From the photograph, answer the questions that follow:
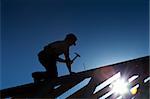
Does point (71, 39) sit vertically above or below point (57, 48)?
above

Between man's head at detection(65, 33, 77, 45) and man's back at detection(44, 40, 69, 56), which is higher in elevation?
man's head at detection(65, 33, 77, 45)

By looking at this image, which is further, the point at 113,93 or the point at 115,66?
the point at 113,93

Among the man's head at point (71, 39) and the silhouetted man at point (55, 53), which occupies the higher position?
the man's head at point (71, 39)

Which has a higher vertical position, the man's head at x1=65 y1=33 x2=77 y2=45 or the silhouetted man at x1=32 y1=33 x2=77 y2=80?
the man's head at x1=65 y1=33 x2=77 y2=45

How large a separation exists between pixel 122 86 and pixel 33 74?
5.78 ft

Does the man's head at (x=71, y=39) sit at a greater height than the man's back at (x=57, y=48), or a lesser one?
greater

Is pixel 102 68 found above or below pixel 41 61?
below

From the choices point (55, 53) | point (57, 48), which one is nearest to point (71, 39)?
point (57, 48)

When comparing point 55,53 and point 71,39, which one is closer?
point 71,39

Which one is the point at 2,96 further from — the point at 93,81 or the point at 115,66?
the point at 115,66

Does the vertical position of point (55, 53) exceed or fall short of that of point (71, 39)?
it falls short

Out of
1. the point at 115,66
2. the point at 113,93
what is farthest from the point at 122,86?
the point at 115,66

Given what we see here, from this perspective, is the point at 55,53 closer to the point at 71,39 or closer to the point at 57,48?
the point at 57,48

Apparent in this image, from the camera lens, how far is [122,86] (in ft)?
19.3
